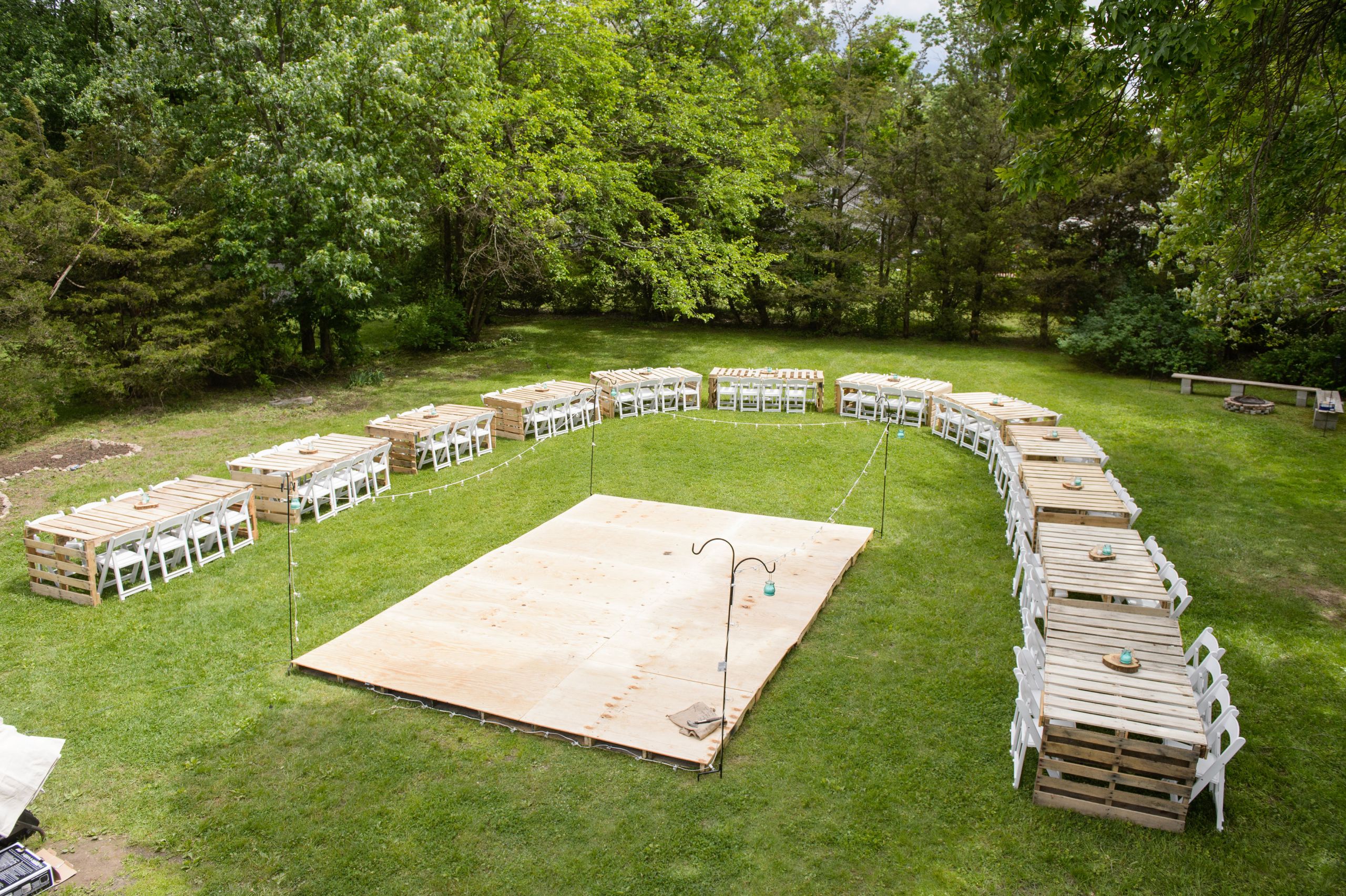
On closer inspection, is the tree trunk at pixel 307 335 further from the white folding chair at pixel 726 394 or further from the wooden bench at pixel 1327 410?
the wooden bench at pixel 1327 410

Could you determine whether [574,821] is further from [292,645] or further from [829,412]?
[829,412]

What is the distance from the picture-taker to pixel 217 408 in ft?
58.4

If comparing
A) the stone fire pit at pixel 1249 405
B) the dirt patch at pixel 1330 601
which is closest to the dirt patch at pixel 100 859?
the dirt patch at pixel 1330 601

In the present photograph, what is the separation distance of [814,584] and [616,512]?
343cm

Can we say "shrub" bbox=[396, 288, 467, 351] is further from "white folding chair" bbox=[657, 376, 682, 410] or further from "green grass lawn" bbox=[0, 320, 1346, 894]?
"green grass lawn" bbox=[0, 320, 1346, 894]

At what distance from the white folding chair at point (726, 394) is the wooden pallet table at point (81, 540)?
37.0ft

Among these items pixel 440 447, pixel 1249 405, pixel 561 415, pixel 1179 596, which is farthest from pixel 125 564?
pixel 1249 405

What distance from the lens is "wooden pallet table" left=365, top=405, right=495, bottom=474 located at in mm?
13828

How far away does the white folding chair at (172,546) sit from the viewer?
955 cm

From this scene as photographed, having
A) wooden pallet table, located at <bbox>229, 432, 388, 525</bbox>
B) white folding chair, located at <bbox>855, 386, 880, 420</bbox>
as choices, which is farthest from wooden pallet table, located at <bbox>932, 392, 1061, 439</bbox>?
wooden pallet table, located at <bbox>229, 432, 388, 525</bbox>

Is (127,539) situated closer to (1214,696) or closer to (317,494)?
(317,494)

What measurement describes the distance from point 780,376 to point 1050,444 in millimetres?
7256

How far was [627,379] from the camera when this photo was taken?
59.8 feet

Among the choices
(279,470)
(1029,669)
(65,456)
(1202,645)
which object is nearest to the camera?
(1029,669)
